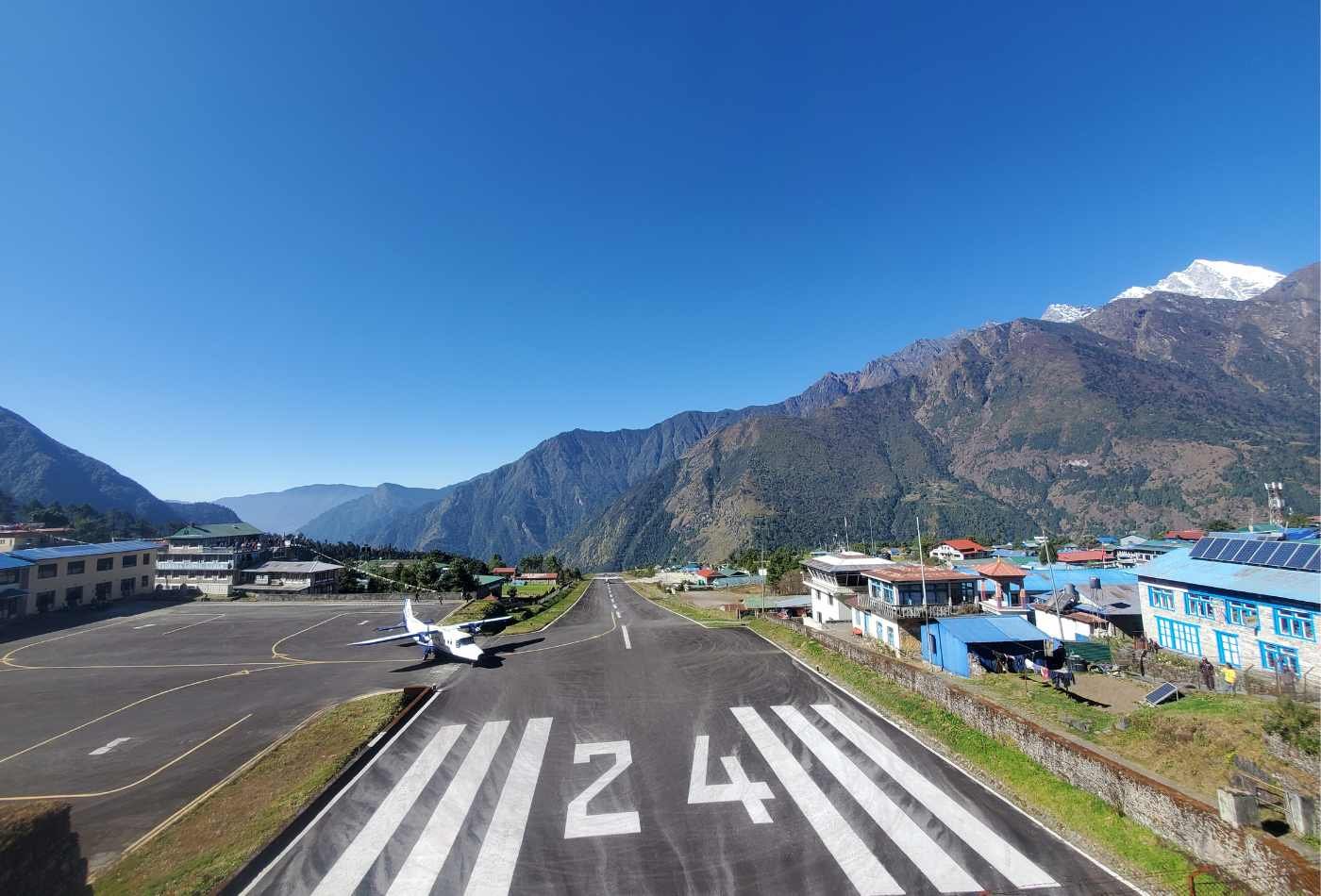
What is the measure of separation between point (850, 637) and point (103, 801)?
153 ft

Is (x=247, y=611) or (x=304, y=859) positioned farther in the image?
(x=247, y=611)

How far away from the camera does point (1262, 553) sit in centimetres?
3456

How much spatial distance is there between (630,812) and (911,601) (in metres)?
37.0

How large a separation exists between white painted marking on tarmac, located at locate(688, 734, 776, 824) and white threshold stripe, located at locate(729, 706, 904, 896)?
3.03 feet

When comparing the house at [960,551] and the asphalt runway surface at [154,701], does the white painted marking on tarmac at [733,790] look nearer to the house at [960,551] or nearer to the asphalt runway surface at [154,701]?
the asphalt runway surface at [154,701]

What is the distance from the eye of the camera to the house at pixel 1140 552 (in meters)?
99.8

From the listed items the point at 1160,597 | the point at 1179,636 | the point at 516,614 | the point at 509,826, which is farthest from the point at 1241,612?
the point at 516,614

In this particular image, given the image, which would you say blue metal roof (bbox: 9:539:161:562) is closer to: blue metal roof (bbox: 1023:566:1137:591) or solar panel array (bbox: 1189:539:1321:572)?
blue metal roof (bbox: 1023:566:1137:591)

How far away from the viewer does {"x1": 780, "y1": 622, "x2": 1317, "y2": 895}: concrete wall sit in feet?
Result: 34.7

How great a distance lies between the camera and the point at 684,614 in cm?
5872

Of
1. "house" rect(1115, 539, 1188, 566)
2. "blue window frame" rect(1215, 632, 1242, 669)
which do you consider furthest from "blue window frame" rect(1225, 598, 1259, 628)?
"house" rect(1115, 539, 1188, 566)

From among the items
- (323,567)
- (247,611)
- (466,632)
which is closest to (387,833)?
(466,632)

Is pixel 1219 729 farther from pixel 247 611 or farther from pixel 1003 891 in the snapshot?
pixel 247 611

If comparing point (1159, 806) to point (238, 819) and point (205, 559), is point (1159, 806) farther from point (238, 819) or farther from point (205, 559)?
point (205, 559)
